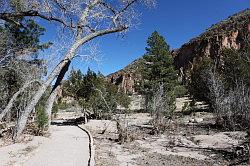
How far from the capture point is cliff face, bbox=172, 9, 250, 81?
352 feet

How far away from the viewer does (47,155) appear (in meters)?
12.3

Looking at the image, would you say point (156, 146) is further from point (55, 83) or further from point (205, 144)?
point (55, 83)

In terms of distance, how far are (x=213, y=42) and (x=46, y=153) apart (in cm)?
10583

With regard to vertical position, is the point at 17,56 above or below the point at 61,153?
above

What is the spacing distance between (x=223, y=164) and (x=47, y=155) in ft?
17.9

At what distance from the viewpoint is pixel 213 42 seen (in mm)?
113562

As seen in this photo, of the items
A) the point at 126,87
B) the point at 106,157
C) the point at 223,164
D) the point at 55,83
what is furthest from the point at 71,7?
the point at 126,87

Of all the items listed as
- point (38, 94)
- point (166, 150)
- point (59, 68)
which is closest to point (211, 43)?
point (59, 68)

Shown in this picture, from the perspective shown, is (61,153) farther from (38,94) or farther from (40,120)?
(38,94)

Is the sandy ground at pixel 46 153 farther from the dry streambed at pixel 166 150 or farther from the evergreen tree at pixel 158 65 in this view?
the evergreen tree at pixel 158 65

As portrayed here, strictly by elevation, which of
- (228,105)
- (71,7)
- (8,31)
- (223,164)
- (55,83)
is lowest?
(223,164)

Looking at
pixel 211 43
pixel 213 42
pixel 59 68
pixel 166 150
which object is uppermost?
pixel 213 42

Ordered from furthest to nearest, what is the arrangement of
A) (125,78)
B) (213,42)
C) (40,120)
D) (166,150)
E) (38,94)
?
(125,78) → (213,42) → (38,94) → (40,120) → (166,150)

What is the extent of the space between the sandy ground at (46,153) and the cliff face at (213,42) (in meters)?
89.5
